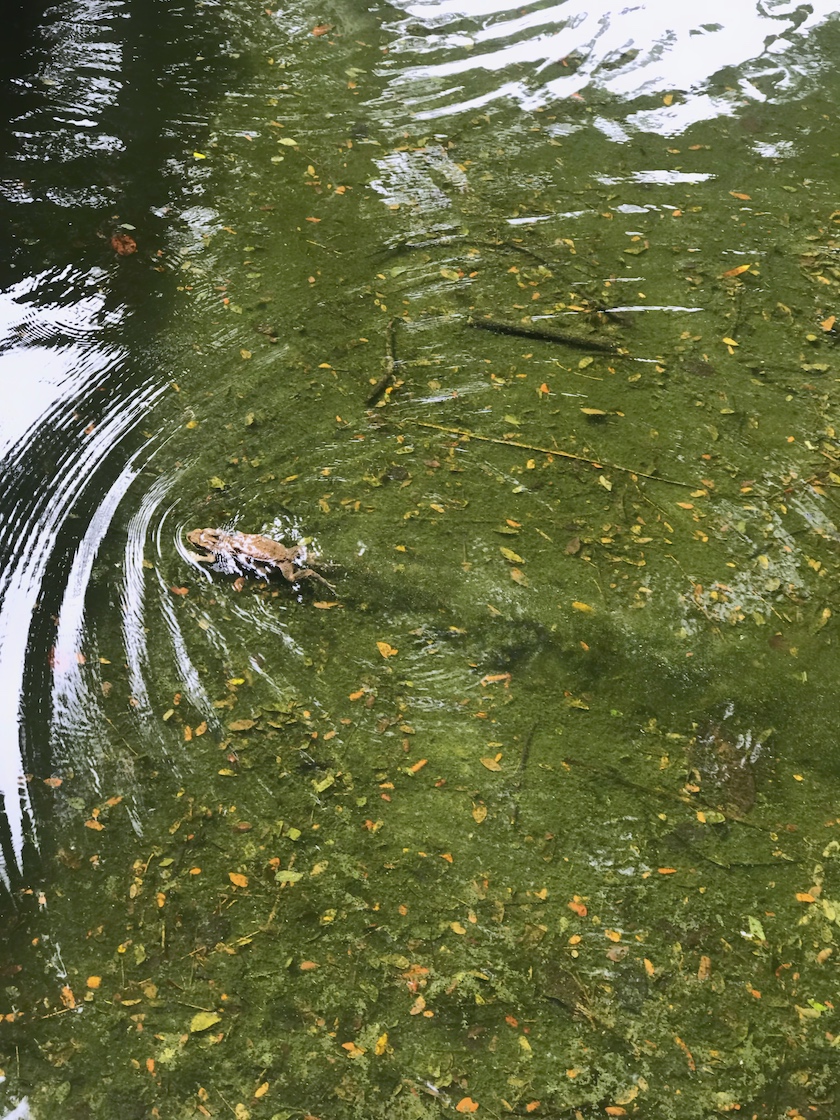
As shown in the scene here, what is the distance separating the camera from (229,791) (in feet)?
8.25

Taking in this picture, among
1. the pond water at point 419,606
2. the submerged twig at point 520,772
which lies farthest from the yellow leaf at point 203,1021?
the submerged twig at point 520,772

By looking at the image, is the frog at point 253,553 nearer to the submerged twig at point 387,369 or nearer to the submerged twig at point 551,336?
the submerged twig at point 387,369

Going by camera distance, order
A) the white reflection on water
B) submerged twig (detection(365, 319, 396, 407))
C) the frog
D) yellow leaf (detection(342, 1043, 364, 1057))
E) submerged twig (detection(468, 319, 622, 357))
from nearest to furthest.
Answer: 1. yellow leaf (detection(342, 1043, 364, 1057))
2. the frog
3. submerged twig (detection(365, 319, 396, 407))
4. submerged twig (detection(468, 319, 622, 357))
5. the white reflection on water

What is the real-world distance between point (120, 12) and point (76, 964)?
591 cm

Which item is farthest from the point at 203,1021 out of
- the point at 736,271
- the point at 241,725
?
the point at 736,271

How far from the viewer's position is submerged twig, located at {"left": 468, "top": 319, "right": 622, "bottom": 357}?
3729 mm

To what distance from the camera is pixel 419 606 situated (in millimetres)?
2938

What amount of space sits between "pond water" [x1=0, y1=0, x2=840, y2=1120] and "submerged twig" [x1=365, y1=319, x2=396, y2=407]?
0.05ft

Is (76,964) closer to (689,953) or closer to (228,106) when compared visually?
(689,953)

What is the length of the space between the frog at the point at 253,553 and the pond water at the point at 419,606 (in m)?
0.05

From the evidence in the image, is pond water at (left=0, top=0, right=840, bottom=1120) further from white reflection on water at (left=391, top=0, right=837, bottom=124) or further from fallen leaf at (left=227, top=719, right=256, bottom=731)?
white reflection on water at (left=391, top=0, right=837, bottom=124)

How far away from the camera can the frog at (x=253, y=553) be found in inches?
117

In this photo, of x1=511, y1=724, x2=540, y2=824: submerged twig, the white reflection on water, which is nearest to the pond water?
x1=511, y1=724, x2=540, y2=824: submerged twig

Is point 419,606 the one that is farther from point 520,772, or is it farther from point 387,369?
point 387,369
